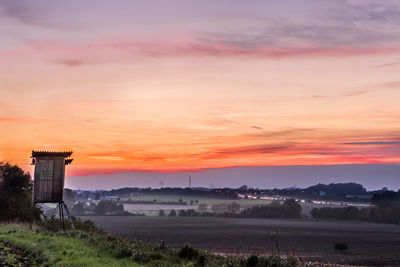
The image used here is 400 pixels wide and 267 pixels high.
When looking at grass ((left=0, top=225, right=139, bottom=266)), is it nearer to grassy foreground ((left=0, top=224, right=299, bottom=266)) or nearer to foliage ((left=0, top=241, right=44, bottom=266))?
grassy foreground ((left=0, top=224, right=299, bottom=266))

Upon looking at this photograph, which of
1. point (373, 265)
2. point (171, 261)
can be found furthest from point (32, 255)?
point (373, 265)

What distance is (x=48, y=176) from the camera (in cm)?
4359

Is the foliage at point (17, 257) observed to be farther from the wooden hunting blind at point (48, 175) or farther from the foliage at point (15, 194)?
the foliage at point (15, 194)

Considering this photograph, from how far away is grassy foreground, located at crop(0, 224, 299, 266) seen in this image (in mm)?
22172

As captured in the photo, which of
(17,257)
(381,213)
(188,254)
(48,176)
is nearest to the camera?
(17,257)

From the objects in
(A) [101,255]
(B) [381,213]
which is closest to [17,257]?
(A) [101,255]

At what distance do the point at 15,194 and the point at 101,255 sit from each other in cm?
3652

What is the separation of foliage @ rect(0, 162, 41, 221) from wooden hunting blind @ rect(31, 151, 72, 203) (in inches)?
490

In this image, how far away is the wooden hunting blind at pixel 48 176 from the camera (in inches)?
1709

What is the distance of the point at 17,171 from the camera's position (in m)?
58.6

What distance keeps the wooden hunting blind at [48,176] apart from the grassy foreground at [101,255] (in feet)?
43.9

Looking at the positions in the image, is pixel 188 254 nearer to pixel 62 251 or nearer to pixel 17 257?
pixel 62 251

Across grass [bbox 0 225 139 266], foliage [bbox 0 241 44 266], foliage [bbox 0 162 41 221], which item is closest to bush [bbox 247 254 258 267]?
grass [bbox 0 225 139 266]

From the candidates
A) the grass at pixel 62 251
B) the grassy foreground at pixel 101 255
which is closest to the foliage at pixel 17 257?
the grassy foreground at pixel 101 255
